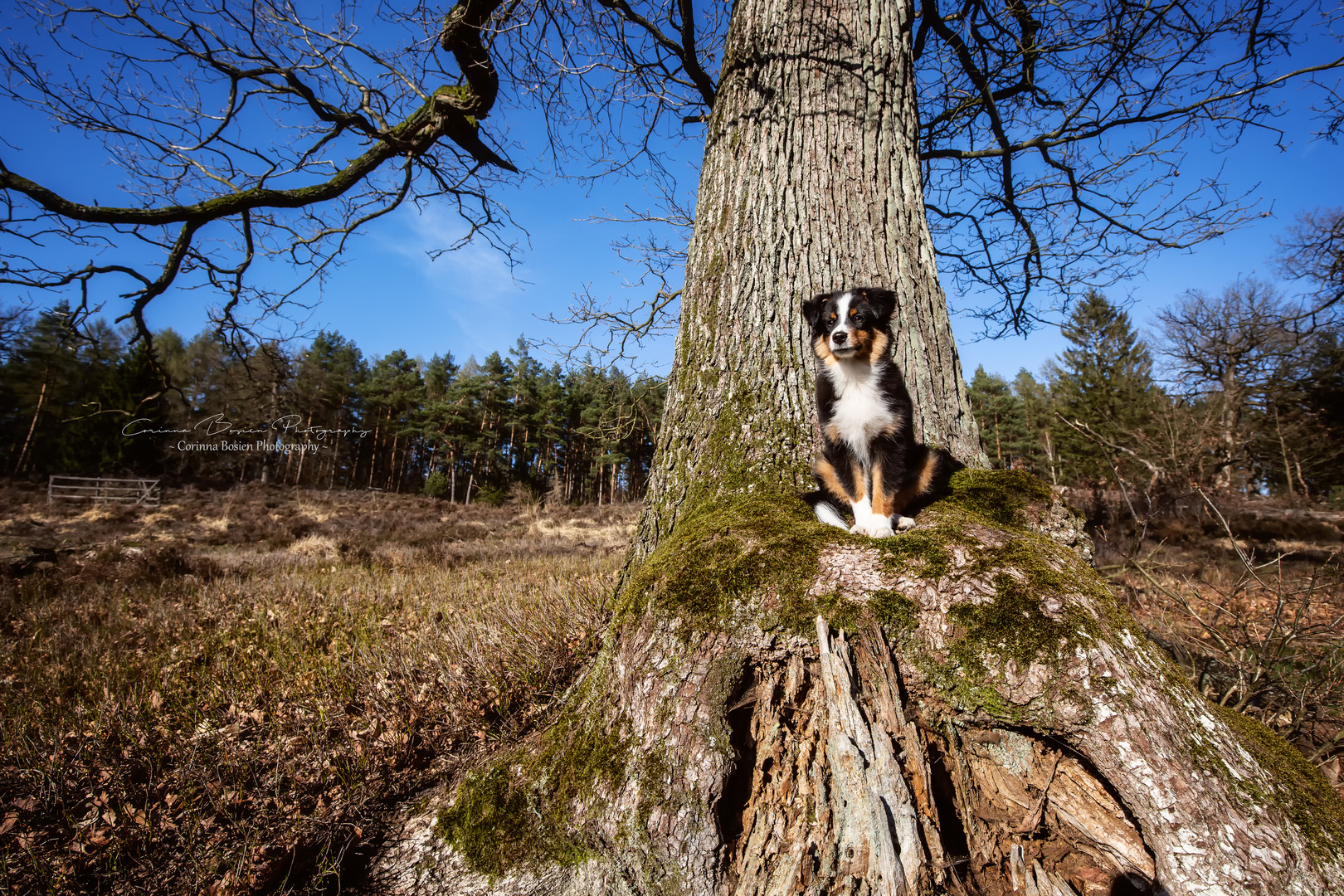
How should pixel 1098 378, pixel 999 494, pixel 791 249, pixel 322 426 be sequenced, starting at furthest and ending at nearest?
pixel 322 426, pixel 1098 378, pixel 791 249, pixel 999 494

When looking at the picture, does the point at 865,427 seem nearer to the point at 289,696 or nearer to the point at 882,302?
the point at 882,302

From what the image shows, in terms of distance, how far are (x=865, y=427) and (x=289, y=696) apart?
4384 mm

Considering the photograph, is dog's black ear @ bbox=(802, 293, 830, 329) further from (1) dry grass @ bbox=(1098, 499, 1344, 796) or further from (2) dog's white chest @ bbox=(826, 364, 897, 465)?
(1) dry grass @ bbox=(1098, 499, 1344, 796)

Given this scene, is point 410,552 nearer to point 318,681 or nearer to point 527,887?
point 318,681

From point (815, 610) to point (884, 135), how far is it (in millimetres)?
3028

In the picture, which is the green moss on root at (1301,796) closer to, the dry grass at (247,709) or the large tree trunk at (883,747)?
the large tree trunk at (883,747)

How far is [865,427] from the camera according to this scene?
8.14 feet

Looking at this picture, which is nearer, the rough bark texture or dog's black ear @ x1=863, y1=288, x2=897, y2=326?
A: dog's black ear @ x1=863, y1=288, x2=897, y2=326

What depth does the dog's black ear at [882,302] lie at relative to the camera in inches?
103

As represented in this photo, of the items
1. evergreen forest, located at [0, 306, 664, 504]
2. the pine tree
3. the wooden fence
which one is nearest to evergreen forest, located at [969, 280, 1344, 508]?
the pine tree

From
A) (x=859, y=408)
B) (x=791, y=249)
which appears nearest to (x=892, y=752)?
(x=859, y=408)

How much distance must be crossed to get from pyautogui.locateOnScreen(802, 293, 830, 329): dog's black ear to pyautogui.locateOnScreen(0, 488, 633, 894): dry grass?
2.37 meters

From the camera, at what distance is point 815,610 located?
5.62ft

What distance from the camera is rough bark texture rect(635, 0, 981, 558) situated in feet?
9.09
